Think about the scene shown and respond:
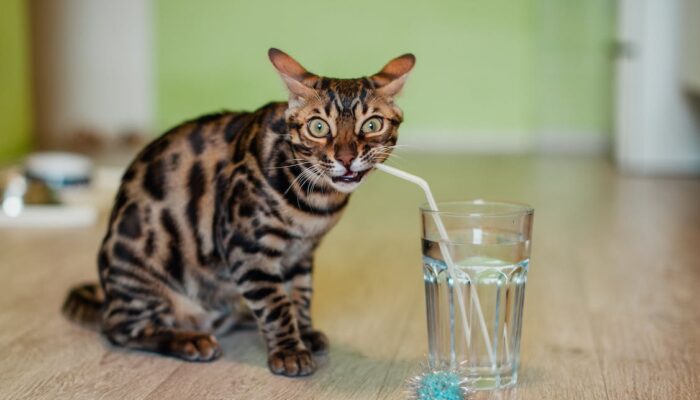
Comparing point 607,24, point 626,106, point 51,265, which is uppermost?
point 607,24

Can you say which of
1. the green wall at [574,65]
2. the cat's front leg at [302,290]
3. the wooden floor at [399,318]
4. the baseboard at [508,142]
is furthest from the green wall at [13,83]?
the cat's front leg at [302,290]

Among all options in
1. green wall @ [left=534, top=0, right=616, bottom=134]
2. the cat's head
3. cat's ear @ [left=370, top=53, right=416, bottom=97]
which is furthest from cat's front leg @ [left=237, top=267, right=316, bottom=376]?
green wall @ [left=534, top=0, right=616, bottom=134]

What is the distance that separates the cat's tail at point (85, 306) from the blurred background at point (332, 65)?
97.7 inches

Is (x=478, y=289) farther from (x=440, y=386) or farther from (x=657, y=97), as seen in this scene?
(x=657, y=97)

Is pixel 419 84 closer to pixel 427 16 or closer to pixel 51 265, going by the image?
pixel 427 16

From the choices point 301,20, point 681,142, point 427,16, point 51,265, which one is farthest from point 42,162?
point 681,142

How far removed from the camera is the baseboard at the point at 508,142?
4777 millimetres

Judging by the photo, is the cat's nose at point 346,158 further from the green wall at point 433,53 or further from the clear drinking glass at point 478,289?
the green wall at point 433,53

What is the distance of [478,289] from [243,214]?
0.40 m

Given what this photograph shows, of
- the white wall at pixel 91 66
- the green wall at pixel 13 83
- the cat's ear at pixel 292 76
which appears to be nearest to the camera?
the cat's ear at pixel 292 76

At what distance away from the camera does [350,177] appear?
1.46m

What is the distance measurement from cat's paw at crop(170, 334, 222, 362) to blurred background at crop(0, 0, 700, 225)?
110 inches

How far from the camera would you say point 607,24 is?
15.3 ft

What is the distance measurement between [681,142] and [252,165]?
290 cm
